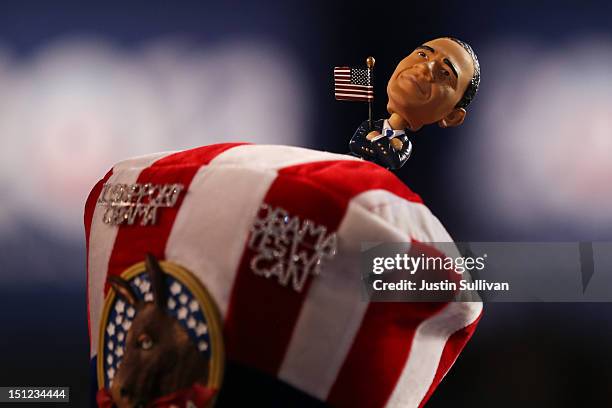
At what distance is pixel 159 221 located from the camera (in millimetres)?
730

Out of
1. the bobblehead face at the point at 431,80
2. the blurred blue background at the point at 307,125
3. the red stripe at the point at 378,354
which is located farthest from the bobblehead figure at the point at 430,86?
the blurred blue background at the point at 307,125

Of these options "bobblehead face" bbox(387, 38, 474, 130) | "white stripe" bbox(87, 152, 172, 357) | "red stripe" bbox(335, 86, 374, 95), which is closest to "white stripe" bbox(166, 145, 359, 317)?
"white stripe" bbox(87, 152, 172, 357)

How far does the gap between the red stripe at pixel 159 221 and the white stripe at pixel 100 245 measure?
0.05 feet

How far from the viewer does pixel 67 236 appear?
198 cm

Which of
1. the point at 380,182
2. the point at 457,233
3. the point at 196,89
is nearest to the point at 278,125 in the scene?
the point at 196,89

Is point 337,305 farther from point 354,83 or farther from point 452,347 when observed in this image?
point 354,83

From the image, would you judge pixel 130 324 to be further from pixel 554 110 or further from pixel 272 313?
pixel 554 110

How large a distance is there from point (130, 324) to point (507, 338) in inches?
60.5

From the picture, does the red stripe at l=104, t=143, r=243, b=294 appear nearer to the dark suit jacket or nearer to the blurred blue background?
the dark suit jacket

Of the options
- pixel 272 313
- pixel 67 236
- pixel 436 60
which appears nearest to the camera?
pixel 272 313

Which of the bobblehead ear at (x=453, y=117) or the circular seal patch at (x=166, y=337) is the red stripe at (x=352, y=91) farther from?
the circular seal patch at (x=166, y=337)

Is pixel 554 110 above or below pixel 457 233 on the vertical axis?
above

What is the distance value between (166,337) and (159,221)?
0.42 feet

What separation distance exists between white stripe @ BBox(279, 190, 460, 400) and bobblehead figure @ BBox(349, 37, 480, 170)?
524 mm
